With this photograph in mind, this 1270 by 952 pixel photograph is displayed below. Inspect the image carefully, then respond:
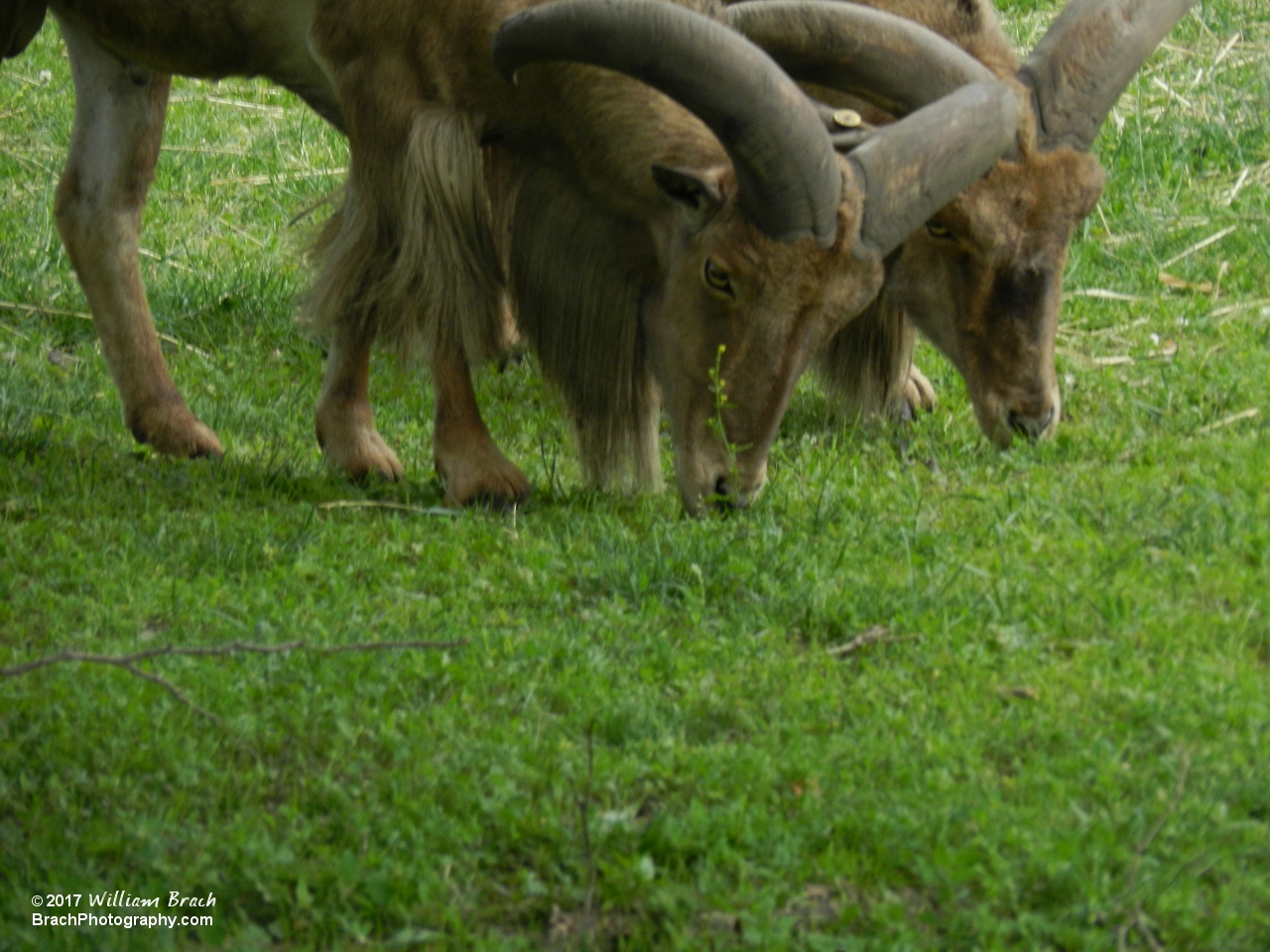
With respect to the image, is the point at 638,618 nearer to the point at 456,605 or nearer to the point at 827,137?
the point at 456,605

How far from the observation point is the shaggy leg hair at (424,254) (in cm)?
456

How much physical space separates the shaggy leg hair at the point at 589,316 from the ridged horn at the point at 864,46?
2.32ft

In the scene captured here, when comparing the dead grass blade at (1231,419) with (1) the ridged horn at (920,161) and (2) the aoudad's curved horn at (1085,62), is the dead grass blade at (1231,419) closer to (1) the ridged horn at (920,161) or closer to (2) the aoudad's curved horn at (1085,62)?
(2) the aoudad's curved horn at (1085,62)

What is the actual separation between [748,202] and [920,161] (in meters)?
0.49

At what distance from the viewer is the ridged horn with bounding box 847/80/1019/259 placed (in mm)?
4152

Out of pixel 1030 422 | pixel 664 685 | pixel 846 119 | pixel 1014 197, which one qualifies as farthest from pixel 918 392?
pixel 664 685

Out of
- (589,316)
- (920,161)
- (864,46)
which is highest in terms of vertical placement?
(864,46)

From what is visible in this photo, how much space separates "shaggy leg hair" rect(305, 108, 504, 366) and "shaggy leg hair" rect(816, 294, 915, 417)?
1.30 metres

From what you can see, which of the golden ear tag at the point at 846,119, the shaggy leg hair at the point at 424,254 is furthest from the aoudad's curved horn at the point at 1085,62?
the shaggy leg hair at the point at 424,254

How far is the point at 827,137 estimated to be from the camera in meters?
3.99

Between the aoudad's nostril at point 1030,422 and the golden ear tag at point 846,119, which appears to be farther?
the aoudad's nostril at point 1030,422

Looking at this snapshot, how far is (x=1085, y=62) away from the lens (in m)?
4.82

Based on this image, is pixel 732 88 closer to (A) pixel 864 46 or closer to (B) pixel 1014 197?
(A) pixel 864 46

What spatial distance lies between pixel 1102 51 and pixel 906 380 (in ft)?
4.25
